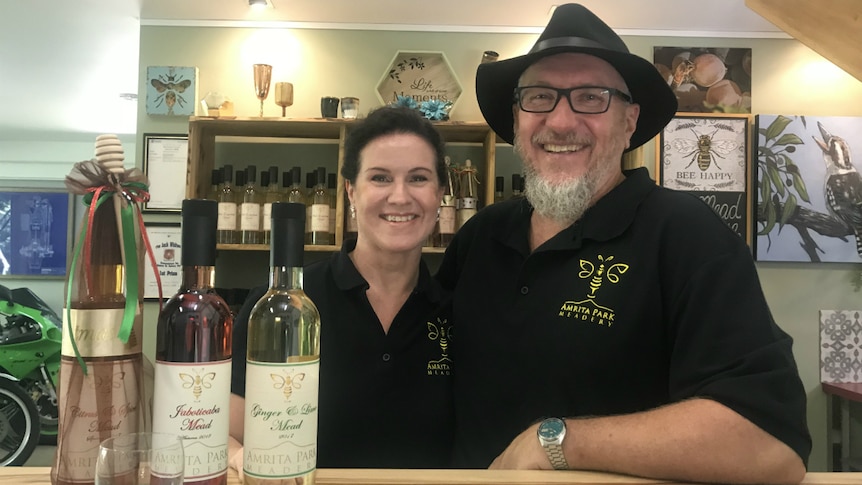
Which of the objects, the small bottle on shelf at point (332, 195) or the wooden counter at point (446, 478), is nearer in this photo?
the wooden counter at point (446, 478)

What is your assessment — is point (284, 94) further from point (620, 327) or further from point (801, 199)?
point (801, 199)

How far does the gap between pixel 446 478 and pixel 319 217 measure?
1.87m

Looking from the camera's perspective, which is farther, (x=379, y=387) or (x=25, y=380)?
(x=25, y=380)

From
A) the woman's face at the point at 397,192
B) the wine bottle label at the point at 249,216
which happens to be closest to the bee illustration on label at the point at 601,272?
the woman's face at the point at 397,192

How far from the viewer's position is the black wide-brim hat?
108 cm

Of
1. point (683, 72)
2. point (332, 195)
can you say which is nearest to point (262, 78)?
point (332, 195)

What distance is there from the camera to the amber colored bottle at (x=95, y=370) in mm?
490

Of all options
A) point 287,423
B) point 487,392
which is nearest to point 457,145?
point 487,392

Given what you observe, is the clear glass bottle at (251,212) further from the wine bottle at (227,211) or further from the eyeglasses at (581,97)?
the eyeglasses at (581,97)

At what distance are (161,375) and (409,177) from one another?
76 cm

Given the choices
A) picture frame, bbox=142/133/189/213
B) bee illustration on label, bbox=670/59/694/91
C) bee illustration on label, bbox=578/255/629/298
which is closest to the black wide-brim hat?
bee illustration on label, bbox=578/255/629/298

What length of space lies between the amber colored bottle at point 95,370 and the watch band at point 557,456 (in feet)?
1.76

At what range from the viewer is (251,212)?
239cm

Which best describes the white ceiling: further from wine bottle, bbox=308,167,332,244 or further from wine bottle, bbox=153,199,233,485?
wine bottle, bbox=153,199,233,485
